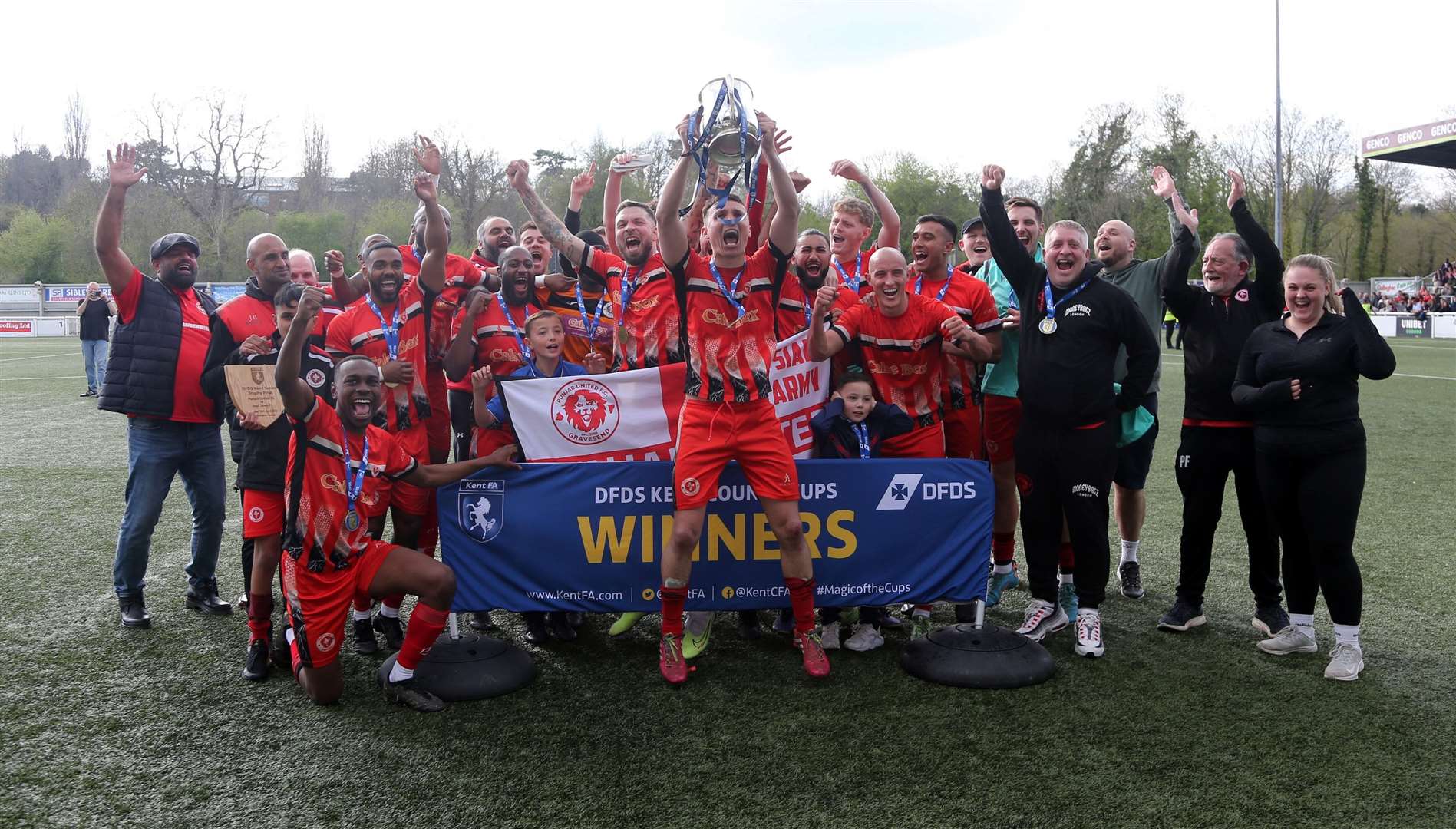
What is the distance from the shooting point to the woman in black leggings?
432cm

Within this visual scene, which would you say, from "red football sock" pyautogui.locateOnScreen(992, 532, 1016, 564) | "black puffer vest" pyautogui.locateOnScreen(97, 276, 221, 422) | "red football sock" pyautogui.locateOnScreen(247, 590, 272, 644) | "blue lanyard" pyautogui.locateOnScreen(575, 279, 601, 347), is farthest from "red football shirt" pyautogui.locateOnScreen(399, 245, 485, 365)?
"red football sock" pyautogui.locateOnScreen(992, 532, 1016, 564)

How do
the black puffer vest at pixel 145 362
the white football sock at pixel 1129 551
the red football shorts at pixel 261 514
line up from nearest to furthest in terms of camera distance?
1. the red football shorts at pixel 261 514
2. the black puffer vest at pixel 145 362
3. the white football sock at pixel 1129 551

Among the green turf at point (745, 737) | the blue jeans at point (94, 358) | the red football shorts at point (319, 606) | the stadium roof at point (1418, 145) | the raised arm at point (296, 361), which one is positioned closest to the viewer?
the green turf at point (745, 737)

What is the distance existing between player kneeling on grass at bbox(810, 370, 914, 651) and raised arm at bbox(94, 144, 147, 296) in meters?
3.72

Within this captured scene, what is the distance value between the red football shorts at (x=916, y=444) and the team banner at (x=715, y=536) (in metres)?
0.26

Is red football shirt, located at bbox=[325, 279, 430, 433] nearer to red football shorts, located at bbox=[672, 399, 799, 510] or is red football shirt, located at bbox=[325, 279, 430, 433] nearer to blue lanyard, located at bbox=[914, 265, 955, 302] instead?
red football shorts, located at bbox=[672, 399, 799, 510]

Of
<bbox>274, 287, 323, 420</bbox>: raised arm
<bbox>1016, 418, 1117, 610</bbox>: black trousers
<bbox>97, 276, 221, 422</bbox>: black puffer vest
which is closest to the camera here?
<bbox>274, 287, 323, 420</bbox>: raised arm

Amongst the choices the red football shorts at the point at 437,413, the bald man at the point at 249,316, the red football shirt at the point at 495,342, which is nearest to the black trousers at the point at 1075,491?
the red football shirt at the point at 495,342

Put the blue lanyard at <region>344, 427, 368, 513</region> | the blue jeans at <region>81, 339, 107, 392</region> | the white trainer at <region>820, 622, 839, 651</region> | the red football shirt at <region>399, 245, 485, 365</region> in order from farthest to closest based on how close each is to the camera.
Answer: the blue jeans at <region>81, 339, 107, 392</region> < the red football shirt at <region>399, 245, 485, 365</region> < the white trainer at <region>820, 622, 839, 651</region> < the blue lanyard at <region>344, 427, 368, 513</region>

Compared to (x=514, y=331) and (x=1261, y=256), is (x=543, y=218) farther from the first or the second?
(x=1261, y=256)

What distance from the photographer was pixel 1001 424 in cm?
540

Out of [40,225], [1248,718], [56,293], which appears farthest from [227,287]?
[1248,718]

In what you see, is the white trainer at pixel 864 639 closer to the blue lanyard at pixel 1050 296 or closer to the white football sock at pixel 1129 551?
the blue lanyard at pixel 1050 296

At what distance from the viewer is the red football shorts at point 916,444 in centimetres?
494
